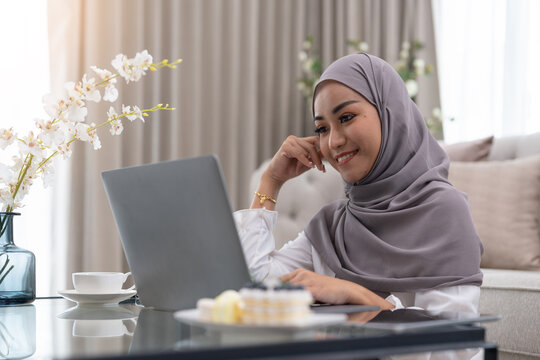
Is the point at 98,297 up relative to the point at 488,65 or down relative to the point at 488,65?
down

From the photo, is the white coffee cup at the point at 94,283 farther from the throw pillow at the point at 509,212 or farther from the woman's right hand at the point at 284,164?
the throw pillow at the point at 509,212

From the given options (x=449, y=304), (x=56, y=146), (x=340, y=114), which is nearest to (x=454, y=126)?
(x=340, y=114)

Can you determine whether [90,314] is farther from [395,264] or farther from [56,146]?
[395,264]

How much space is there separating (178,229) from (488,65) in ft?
9.26

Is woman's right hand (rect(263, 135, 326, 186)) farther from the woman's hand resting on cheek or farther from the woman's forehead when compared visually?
the woman's hand resting on cheek

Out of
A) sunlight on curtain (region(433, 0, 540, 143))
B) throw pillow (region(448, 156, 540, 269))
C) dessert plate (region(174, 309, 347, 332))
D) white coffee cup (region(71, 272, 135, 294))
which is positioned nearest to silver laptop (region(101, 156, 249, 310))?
dessert plate (region(174, 309, 347, 332))

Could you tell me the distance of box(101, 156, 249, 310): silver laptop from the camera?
0.90m

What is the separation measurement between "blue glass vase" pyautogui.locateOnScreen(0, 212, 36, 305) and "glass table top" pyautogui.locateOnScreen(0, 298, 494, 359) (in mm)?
133

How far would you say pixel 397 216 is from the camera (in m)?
1.43

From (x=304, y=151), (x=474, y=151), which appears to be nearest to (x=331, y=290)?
(x=304, y=151)

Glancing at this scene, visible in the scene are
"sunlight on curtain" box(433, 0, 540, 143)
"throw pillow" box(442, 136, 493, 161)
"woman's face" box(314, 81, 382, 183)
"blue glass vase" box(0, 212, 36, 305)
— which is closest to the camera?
"blue glass vase" box(0, 212, 36, 305)

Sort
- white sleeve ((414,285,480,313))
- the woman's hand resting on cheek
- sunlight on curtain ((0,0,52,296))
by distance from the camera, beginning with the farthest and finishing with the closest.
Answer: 1. sunlight on curtain ((0,0,52,296))
2. white sleeve ((414,285,480,313))
3. the woman's hand resting on cheek

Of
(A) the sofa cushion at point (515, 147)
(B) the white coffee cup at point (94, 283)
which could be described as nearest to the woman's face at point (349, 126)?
(B) the white coffee cup at point (94, 283)

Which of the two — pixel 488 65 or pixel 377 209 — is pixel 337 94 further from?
pixel 488 65
